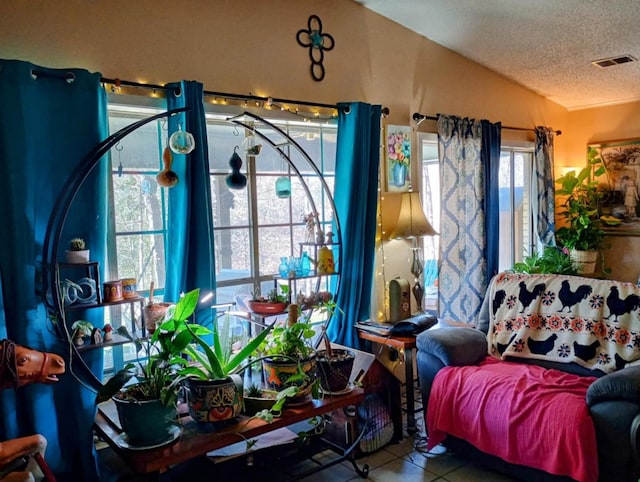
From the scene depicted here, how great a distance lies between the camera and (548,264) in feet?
15.7

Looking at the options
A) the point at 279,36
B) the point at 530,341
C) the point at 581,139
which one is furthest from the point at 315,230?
the point at 581,139

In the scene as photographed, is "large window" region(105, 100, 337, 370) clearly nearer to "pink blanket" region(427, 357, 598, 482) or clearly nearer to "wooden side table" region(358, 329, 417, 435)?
"wooden side table" region(358, 329, 417, 435)

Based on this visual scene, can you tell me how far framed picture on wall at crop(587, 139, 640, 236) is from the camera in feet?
16.5

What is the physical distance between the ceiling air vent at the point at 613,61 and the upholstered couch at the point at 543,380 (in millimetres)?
2028

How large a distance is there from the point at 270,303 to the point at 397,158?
5.23 feet

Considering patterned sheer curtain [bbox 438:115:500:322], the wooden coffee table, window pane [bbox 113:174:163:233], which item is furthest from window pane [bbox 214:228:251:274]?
patterned sheer curtain [bbox 438:115:500:322]

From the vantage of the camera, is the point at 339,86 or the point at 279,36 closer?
the point at 279,36

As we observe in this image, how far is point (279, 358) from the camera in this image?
7.68 feet

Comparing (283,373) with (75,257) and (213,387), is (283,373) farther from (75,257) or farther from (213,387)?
(75,257)

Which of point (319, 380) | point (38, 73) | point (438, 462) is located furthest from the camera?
point (438, 462)

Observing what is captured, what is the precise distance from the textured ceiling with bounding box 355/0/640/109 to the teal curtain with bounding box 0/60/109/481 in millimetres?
2091

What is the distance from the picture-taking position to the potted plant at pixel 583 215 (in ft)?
16.6

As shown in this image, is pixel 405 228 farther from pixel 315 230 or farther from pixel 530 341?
pixel 530 341

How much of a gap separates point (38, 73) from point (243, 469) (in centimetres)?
195
